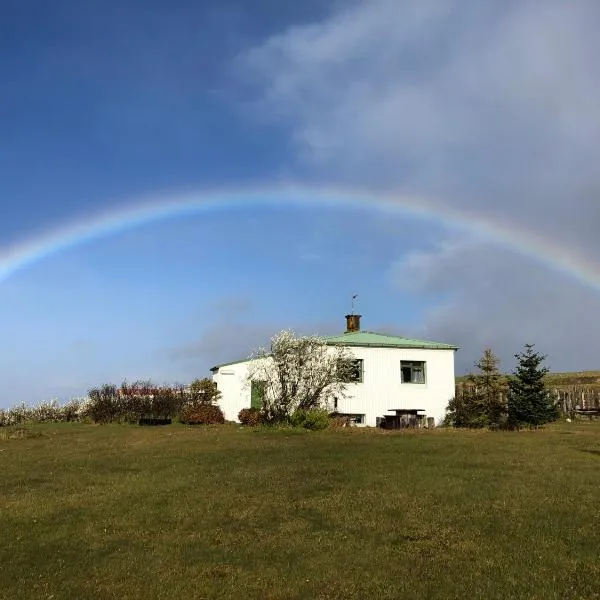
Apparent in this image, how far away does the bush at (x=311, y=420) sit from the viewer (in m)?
A: 27.6

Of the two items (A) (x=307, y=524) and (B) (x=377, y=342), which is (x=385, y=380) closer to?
(B) (x=377, y=342)

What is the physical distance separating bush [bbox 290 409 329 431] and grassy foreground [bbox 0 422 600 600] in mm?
8036

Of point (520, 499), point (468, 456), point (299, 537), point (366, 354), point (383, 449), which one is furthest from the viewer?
point (366, 354)

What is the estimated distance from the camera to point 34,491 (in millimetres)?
14680

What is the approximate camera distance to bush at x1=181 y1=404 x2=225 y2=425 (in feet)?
115

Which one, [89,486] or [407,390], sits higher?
[407,390]

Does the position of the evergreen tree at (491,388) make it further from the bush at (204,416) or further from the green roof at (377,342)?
the bush at (204,416)

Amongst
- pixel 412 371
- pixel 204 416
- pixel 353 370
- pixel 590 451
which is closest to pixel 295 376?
pixel 353 370

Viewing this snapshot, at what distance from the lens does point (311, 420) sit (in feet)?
91.0

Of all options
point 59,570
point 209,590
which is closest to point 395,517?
point 209,590

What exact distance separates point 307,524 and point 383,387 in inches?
1035

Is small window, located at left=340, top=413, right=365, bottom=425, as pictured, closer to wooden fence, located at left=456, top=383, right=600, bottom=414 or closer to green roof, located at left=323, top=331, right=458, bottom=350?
green roof, located at left=323, top=331, right=458, bottom=350

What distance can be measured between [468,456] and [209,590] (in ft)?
37.7

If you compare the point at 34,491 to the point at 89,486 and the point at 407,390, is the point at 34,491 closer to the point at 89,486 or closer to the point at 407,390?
the point at 89,486
